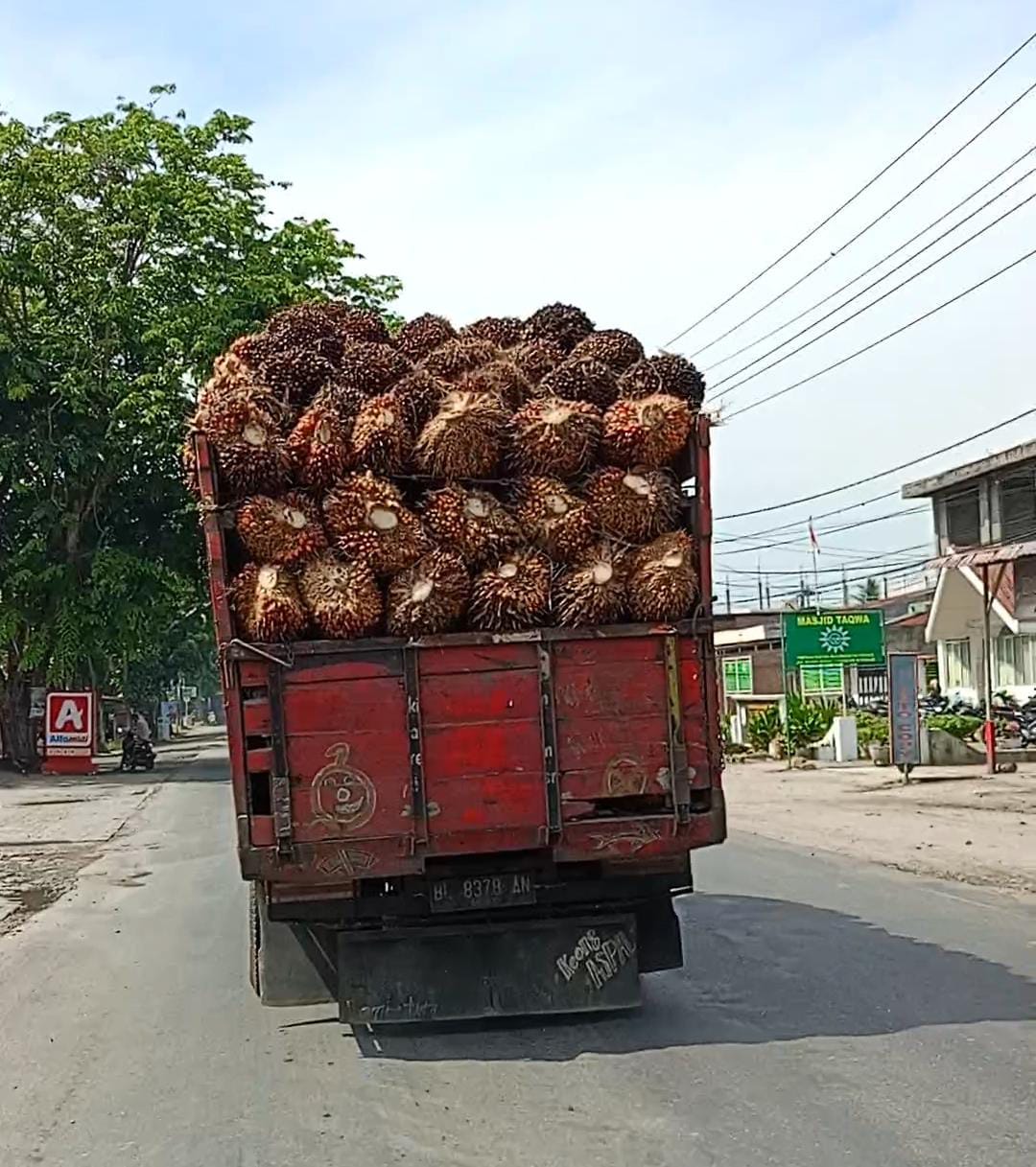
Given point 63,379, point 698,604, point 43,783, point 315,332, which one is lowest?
point 43,783

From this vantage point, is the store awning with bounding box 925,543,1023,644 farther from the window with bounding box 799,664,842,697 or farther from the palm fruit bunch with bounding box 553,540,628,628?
the palm fruit bunch with bounding box 553,540,628,628

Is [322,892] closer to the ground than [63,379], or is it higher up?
closer to the ground

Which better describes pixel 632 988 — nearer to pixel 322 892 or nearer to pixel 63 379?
pixel 322 892

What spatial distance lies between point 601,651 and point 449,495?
103 cm

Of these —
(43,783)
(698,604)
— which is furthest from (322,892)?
(43,783)

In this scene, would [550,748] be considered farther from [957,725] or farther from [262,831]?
[957,725]

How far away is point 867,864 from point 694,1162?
32.3ft

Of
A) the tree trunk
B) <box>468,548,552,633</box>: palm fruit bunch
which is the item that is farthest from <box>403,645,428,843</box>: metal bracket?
the tree trunk

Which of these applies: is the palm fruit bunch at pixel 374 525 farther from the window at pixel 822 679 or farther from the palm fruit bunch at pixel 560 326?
the window at pixel 822 679

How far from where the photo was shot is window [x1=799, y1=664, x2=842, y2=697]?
3056 centimetres

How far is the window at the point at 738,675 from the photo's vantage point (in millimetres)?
38812

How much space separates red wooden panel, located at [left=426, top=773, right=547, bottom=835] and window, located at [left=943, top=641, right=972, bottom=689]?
1276 inches

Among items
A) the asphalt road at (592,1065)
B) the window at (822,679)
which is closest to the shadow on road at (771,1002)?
the asphalt road at (592,1065)

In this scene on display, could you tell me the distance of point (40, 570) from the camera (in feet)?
113
